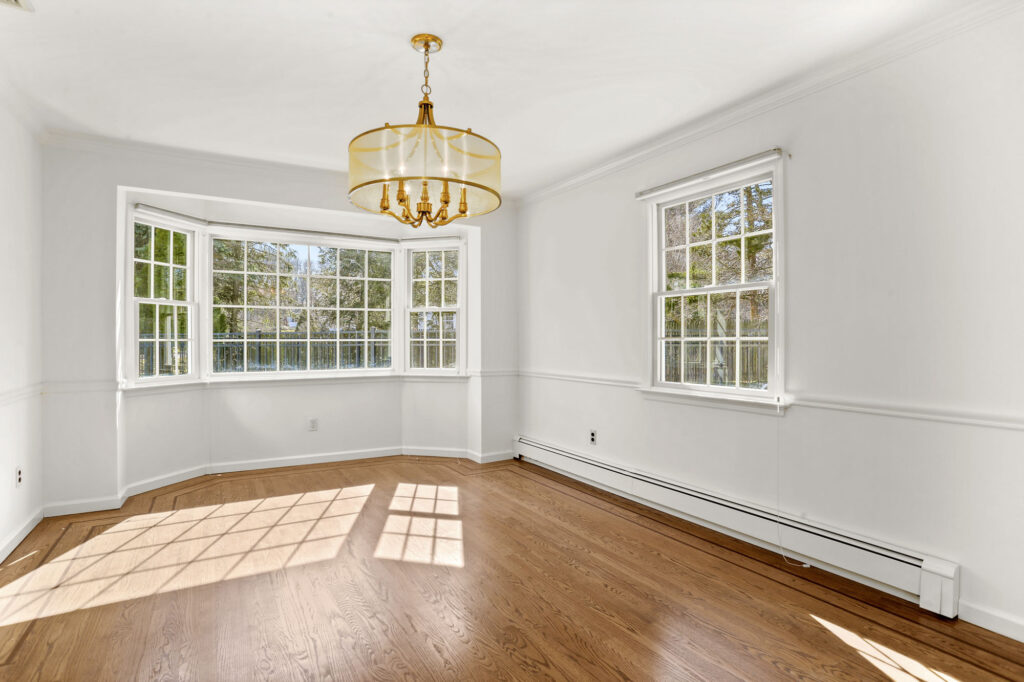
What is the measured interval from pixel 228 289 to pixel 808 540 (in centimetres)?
500

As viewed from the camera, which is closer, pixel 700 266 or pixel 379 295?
pixel 700 266

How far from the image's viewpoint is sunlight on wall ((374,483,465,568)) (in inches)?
125

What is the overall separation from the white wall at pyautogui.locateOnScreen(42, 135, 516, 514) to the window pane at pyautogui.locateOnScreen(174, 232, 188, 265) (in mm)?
793

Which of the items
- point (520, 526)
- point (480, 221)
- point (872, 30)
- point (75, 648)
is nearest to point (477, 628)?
point (520, 526)

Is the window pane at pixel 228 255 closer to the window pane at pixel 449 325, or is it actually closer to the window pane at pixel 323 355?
the window pane at pixel 323 355

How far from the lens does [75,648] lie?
2.24m

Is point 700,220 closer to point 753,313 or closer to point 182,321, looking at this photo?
point 753,313

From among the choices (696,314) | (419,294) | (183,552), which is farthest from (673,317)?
(183,552)

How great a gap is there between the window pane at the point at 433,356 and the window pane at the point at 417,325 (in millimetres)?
141

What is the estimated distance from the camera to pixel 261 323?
534cm

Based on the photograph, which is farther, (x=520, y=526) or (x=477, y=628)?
(x=520, y=526)

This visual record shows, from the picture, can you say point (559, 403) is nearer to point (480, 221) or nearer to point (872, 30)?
point (480, 221)

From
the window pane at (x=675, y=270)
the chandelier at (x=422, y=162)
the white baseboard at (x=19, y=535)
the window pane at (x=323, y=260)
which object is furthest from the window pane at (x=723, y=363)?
the white baseboard at (x=19, y=535)

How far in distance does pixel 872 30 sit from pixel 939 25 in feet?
0.85
